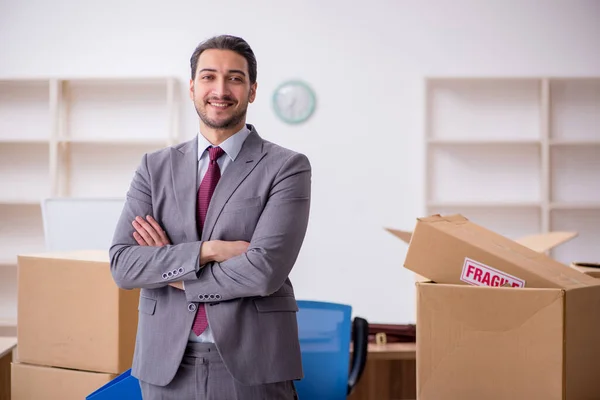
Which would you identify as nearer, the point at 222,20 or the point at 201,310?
the point at 201,310

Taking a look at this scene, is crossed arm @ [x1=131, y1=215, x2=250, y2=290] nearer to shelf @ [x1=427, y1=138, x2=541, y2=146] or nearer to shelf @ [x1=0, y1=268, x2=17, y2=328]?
shelf @ [x1=427, y1=138, x2=541, y2=146]

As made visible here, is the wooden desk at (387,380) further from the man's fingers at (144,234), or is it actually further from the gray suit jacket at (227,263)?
the man's fingers at (144,234)

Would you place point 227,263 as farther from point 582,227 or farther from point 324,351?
point 582,227

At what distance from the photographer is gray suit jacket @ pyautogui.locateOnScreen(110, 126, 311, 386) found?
4.95 ft

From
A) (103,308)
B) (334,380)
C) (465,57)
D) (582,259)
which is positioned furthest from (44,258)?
(582,259)

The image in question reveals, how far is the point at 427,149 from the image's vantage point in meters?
4.41

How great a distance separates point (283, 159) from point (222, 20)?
315 cm

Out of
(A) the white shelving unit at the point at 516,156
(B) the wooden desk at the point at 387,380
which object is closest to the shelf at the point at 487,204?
(A) the white shelving unit at the point at 516,156

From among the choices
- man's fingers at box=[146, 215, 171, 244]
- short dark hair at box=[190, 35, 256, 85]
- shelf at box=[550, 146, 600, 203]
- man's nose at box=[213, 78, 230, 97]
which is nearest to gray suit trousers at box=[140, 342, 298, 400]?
man's fingers at box=[146, 215, 171, 244]

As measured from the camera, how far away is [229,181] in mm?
1616

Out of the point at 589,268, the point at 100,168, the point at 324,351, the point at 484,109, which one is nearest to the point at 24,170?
the point at 100,168

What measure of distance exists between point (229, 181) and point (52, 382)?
0.97m

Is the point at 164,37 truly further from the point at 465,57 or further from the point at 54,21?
the point at 465,57

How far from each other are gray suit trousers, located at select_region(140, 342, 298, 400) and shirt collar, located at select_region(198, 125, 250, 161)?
0.50 meters
